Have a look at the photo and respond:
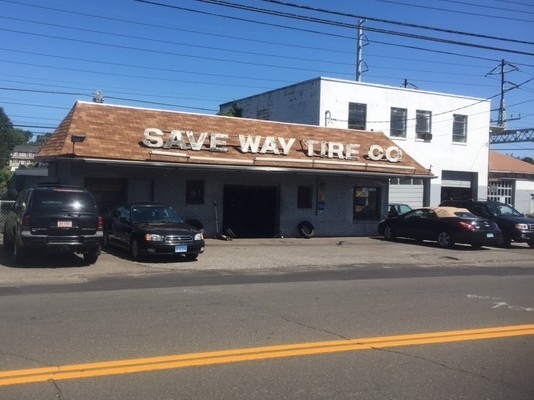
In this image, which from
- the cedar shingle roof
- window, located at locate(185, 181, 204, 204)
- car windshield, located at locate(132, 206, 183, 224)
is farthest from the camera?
window, located at locate(185, 181, 204, 204)

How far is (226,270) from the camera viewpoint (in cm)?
1387

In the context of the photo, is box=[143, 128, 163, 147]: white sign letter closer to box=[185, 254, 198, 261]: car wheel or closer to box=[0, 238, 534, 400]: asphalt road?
box=[185, 254, 198, 261]: car wheel

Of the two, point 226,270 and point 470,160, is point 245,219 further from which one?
point 470,160

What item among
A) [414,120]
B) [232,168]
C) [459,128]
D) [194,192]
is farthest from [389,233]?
[459,128]

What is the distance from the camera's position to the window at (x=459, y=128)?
3478 centimetres

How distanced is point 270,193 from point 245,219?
1482 mm

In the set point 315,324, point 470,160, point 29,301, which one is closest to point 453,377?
point 315,324

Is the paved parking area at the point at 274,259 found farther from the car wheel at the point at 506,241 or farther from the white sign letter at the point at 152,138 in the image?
the white sign letter at the point at 152,138

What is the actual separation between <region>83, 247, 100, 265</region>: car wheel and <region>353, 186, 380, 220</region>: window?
1365 cm

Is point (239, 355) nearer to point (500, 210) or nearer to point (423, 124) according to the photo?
point (500, 210)

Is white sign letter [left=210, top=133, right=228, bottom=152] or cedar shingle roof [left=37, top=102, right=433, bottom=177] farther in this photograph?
white sign letter [left=210, top=133, right=228, bottom=152]

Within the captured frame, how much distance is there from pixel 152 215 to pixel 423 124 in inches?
884

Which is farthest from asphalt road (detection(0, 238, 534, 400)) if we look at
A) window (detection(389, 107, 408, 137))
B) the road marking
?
window (detection(389, 107, 408, 137))

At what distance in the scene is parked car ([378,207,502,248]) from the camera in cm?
2047
